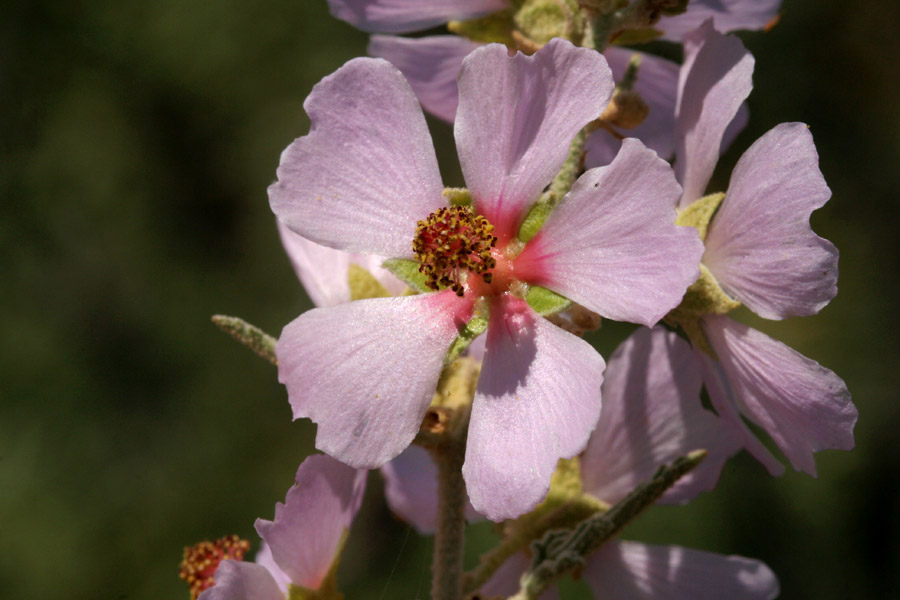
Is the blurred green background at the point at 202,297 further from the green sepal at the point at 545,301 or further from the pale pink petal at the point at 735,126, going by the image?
the green sepal at the point at 545,301

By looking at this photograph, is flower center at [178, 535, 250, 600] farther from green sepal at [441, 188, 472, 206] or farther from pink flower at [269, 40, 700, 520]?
green sepal at [441, 188, 472, 206]

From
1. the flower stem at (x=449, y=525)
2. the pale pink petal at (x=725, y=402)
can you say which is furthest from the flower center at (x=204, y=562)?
the pale pink petal at (x=725, y=402)

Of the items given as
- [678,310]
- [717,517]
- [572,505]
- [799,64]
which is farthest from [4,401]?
[799,64]

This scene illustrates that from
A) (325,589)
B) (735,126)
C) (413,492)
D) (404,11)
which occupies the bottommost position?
(413,492)

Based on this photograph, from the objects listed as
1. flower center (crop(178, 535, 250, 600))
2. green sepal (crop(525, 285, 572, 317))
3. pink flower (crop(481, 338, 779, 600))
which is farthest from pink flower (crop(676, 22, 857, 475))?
flower center (crop(178, 535, 250, 600))

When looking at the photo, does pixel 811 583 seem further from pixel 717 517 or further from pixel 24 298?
pixel 24 298

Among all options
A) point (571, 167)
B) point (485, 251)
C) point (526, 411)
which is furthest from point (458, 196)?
point (526, 411)

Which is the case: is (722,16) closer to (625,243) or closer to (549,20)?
(549,20)
